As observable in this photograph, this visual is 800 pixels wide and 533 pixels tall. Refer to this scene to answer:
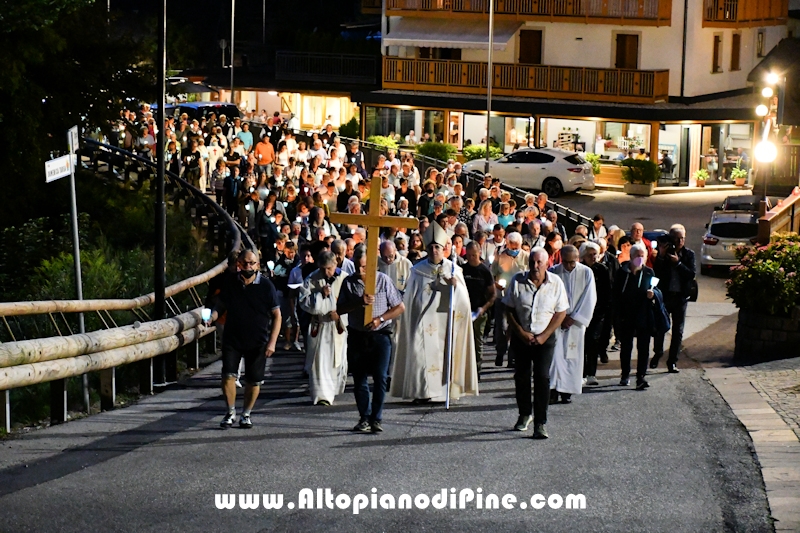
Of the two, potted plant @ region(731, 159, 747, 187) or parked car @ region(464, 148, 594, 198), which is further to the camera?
potted plant @ region(731, 159, 747, 187)

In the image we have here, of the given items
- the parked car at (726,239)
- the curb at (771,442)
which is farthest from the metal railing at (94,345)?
the parked car at (726,239)

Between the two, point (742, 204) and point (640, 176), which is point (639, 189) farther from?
point (742, 204)

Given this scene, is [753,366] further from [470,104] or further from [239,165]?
[470,104]

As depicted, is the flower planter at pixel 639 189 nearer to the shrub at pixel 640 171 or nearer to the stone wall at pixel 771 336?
the shrub at pixel 640 171

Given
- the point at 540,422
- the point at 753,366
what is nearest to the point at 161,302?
the point at 540,422

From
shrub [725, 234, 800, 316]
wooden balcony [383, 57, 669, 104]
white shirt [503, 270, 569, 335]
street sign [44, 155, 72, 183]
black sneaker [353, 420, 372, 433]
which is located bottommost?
black sneaker [353, 420, 372, 433]

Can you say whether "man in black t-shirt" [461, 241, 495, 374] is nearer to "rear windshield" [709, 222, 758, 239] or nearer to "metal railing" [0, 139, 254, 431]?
"metal railing" [0, 139, 254, 431]

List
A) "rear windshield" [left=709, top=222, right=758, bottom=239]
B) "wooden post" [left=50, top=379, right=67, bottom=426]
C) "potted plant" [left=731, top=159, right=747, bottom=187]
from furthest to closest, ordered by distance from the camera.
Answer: "potted plant" [left=731, top=159, right=747, bottom=187] < "rear windshield" [left=709, top=222, right=758, bottom=239] < "wooden post" [left=50, top=379, right=67, bottom=426]

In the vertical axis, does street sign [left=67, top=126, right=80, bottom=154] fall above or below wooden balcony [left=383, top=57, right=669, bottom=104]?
below

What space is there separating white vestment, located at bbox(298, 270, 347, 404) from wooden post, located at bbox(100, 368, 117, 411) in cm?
197

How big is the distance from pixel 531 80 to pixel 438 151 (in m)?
4.75

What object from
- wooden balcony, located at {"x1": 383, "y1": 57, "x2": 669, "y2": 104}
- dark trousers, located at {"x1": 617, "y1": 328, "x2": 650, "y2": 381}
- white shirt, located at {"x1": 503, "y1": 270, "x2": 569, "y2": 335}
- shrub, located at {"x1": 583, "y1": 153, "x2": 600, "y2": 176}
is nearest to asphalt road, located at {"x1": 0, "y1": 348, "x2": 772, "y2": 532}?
dark trousers, located at {"x1": 617, "y1": 328, "x2": 650, "y2": 381}

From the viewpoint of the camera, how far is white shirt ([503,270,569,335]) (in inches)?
512

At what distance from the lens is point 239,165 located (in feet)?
98.7
